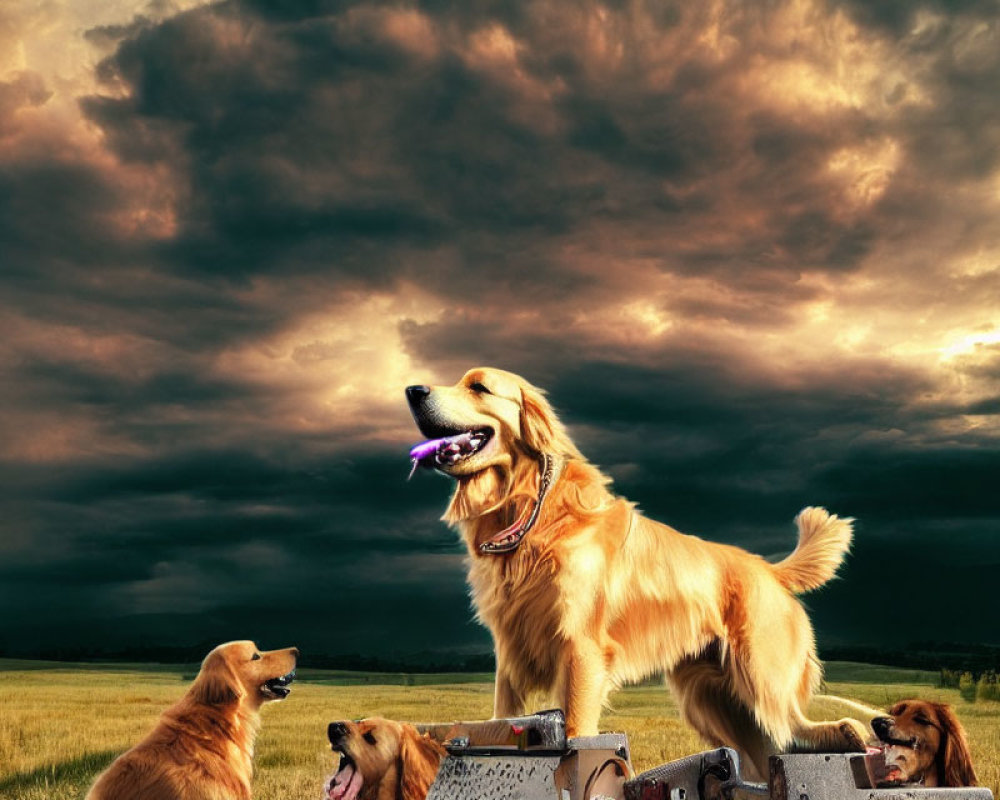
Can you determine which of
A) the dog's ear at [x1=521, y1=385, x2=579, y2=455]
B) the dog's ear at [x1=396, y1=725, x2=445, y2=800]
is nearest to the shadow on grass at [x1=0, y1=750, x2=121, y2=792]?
the dog's ear at [x1=396, y1=725, x2=445, y2=800]

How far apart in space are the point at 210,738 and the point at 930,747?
4.84 metres

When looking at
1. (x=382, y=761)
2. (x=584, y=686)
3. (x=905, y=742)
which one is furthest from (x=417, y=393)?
(x=905, y=742)

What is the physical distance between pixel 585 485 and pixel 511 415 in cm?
68

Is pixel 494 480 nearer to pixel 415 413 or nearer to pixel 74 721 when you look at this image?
pixel 415 413

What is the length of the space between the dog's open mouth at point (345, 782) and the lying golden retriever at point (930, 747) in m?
3.41

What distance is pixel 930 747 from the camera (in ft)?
22.7

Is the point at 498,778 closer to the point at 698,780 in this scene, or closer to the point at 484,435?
the point at 698,780

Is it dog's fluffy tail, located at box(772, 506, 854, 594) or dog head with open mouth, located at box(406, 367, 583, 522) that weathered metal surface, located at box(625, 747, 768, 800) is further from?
dog's fluffy tail, located at box(772, 506, 854, 594)

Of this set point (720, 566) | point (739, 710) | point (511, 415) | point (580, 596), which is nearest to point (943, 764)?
point (739, 710)

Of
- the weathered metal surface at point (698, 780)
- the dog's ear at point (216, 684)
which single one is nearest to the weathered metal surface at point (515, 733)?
the weathered metal surface at point (698, 780)

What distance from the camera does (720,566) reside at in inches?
295

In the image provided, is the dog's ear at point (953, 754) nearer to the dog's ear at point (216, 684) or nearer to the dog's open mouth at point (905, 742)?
the dog's open mouth at point (905, 742)

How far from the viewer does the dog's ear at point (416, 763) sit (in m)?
5.94

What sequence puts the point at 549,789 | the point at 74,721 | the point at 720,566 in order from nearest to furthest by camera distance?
the point at 549,789, the point at 720,566, the point at 74,721
